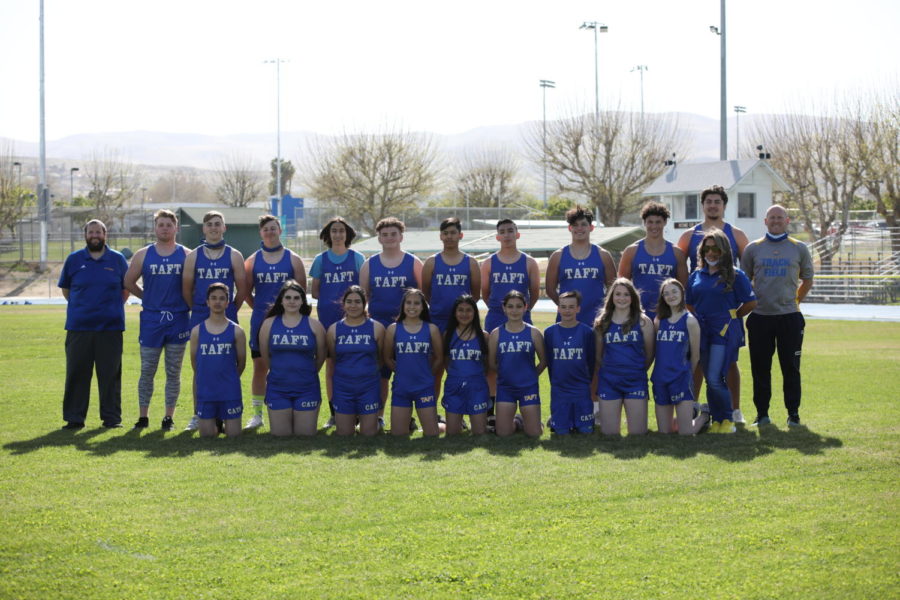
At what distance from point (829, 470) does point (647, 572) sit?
224cm

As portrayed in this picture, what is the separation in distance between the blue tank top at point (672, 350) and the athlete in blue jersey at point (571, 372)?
0.50 metres

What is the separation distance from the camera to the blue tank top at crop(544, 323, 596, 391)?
6906 mm

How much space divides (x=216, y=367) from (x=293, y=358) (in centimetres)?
62

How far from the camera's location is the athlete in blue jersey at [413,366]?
22.7 ft

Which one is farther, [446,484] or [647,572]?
[446,484]

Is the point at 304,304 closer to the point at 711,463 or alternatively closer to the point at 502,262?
the point at 502,262

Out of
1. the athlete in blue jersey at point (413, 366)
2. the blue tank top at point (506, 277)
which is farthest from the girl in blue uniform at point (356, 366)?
the blue tank top at point (506, 277)

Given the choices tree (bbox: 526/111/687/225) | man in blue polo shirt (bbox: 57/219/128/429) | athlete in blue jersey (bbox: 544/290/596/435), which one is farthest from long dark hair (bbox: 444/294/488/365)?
tree (bbox: 526/111/687/225)

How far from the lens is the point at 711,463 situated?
5.89 meters

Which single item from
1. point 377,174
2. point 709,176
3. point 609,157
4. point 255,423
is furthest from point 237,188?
point 255,423

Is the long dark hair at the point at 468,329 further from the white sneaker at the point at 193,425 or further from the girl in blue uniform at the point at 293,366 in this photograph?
the white sneaker at the point at 193,425

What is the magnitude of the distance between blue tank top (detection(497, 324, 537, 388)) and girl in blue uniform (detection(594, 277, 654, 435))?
0.53 meters

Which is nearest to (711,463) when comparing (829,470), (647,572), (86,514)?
(829,470)

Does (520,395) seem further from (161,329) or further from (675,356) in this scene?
(161,329)
